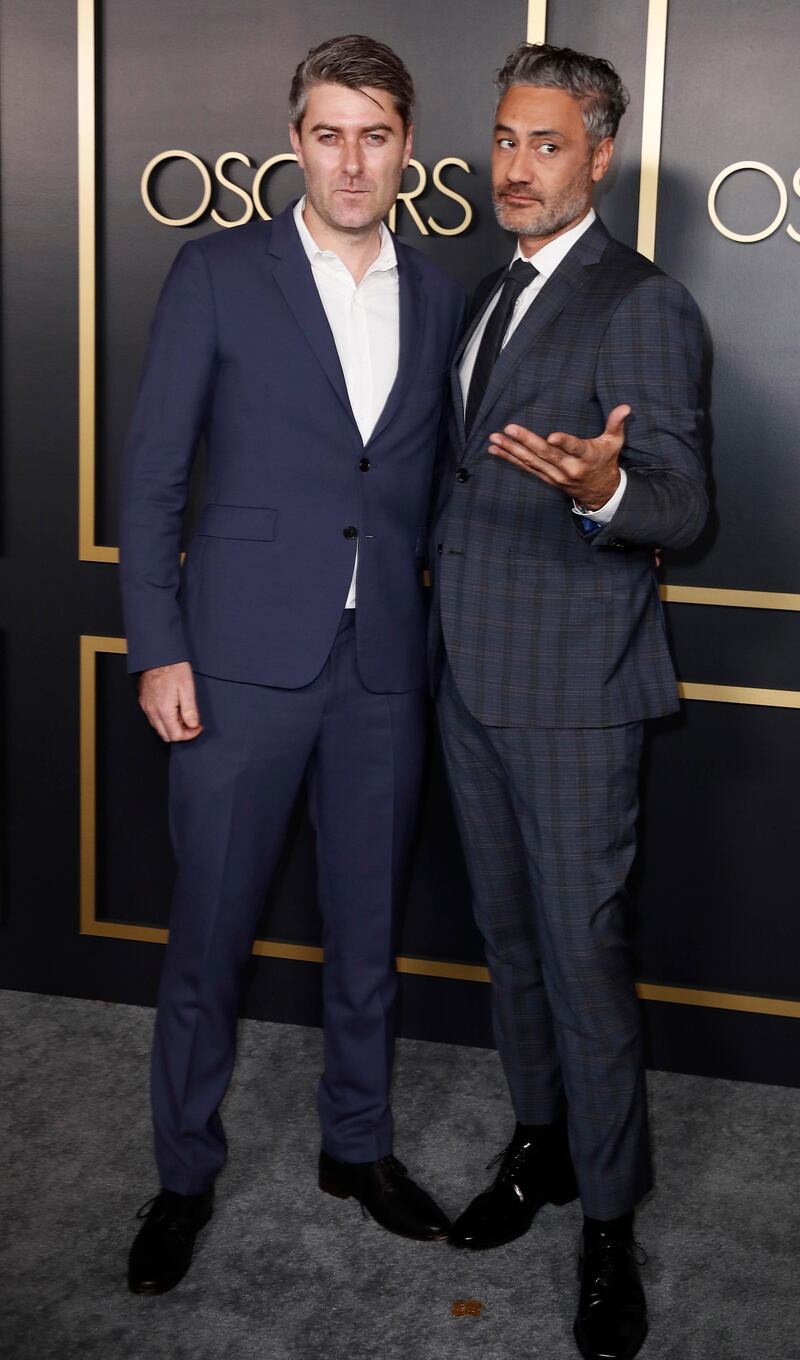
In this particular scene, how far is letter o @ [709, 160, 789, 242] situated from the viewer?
8.18 feet

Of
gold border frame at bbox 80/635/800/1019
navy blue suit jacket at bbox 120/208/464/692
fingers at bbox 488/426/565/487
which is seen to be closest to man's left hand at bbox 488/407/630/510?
fingers at bbox 488/426/565/487

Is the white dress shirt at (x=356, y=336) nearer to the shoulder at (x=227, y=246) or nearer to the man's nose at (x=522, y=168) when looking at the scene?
the shoulder at (x=227, y=246)

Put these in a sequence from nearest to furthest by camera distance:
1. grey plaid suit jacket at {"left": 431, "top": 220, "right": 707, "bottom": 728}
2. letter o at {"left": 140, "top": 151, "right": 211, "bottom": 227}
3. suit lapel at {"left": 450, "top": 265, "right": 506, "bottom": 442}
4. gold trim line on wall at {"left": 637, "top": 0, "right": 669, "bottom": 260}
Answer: grey plaid suit jacket at {"left": 431, "top": 220, "right": 707, "bottom": 728} < suit lapel at {"left": 450, "top": 265, "right": 506, "bottom": 442} < gold trim line on wall at {"left": 637, "top": 0, "right": 669, "bottom": 260} < letter o at {"left": 140, "top": 151, "right": 211, "bottom": 227}

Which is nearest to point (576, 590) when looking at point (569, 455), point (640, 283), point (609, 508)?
point (609, 508)

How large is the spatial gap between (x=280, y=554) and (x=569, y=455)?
0.55m

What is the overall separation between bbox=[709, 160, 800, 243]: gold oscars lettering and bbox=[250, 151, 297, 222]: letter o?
803 mm

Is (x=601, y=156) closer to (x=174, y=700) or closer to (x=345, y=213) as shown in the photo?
(x=345, y=213)

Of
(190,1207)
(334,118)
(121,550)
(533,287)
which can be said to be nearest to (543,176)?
(533,287)

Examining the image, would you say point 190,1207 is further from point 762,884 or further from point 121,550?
point 762,884

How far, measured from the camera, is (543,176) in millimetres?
2051

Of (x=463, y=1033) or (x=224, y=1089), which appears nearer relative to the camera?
(x=224, y=1089)

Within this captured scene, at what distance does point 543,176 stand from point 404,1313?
1.70 meters

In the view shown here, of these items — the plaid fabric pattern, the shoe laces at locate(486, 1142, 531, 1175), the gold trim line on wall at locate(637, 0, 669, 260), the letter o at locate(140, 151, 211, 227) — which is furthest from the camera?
the letter o at locate(140, 151, 211, 227)

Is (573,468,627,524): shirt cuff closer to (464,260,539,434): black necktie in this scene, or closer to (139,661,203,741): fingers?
(464,260,539,434): black necktie
